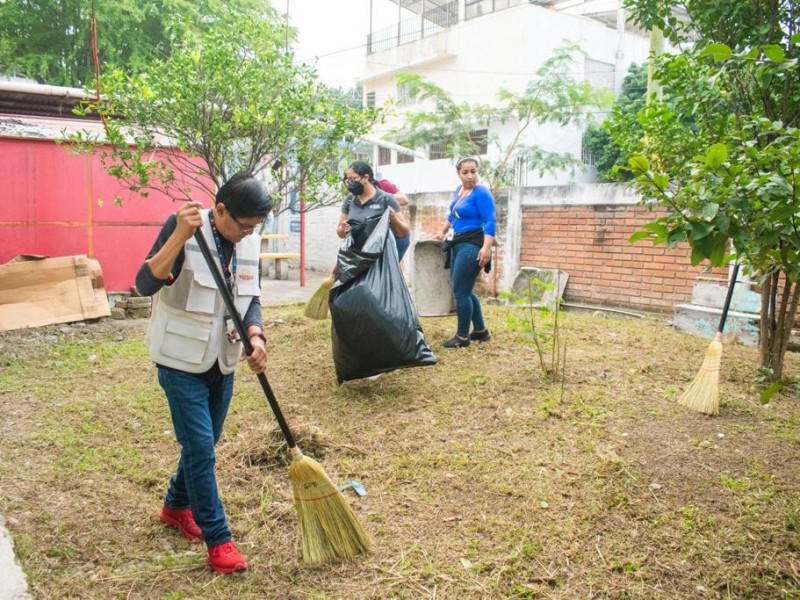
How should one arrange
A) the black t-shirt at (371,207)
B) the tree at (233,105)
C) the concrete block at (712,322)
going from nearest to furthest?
the black t-shirt at (371,207), the tree at (233,105), the concrete block at (712,322)

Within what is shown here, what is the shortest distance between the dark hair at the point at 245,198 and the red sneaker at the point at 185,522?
4.17ft

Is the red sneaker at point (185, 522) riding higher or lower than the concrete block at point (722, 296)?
lower

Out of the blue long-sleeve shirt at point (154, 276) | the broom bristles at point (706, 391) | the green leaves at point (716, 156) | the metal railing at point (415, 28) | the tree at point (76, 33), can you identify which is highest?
the metal railing at point (415, 28)

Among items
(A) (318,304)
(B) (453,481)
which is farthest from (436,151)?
(B) (453,481)

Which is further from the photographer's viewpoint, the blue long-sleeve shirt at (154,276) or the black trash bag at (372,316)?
the black trash bag at (372,316)

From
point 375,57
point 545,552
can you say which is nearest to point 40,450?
point 545,552

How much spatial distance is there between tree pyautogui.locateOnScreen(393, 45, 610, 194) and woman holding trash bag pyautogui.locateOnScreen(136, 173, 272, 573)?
833 cm

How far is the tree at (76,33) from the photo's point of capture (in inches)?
576

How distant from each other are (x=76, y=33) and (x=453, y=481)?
642 inches

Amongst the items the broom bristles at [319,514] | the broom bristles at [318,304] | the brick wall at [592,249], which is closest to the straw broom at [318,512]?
the broom bristles at [319,514]

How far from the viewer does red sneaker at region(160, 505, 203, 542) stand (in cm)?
261

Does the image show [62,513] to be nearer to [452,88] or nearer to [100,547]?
[100,547]

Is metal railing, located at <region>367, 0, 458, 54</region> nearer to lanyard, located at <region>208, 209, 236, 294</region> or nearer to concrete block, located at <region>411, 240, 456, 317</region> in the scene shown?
concrete block, located at <region>411, 240, 456, 317</region>

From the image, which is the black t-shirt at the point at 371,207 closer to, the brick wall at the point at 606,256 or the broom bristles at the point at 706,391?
the broom bristles at the point at 706,391
